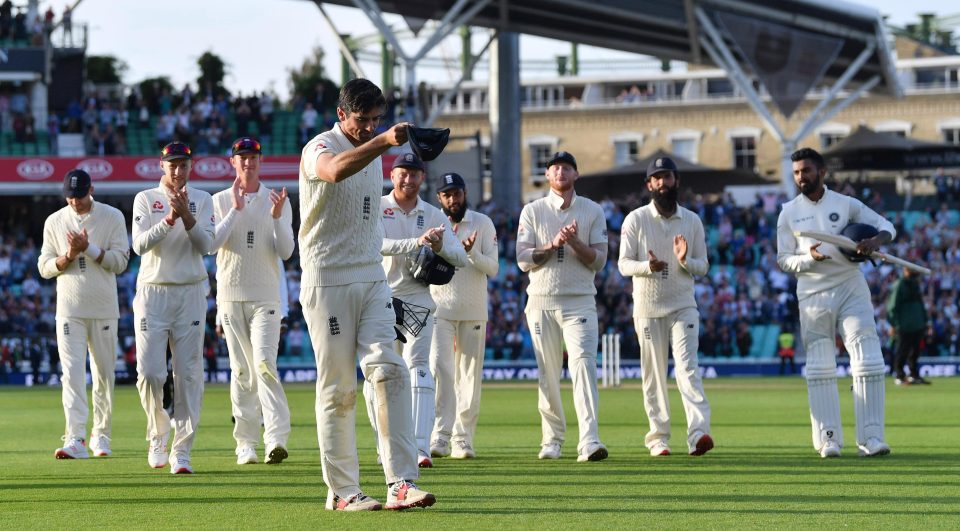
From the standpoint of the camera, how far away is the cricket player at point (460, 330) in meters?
13.6

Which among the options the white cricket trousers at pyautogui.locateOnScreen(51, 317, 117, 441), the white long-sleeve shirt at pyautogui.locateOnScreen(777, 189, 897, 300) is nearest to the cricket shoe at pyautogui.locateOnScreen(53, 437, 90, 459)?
the white cricket trousers at pyautogui.locateOnScreen(51, 317, 117, 441)

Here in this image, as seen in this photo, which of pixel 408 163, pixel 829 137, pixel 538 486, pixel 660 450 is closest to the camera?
pixel 538 486

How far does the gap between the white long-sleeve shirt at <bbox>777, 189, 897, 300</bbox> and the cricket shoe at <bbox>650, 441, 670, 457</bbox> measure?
1.69 m

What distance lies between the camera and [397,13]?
4662 centimetres

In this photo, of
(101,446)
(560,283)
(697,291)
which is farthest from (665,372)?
(697,291)

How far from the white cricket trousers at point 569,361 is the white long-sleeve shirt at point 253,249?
2229mm

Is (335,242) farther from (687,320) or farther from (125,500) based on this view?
(687,320)

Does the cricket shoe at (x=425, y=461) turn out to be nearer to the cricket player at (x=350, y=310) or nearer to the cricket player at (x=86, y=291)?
the cricket player at (x=86, y=291)

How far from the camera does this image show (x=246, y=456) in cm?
1278

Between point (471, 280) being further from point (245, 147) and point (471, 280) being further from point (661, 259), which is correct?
point (245, 147)

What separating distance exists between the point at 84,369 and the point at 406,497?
6.07m

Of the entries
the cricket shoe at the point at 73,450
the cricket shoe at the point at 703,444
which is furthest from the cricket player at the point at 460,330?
the cricket shoe at the point at 73,450

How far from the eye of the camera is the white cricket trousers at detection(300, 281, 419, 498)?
351 inches

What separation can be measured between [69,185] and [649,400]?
546 centimetres
